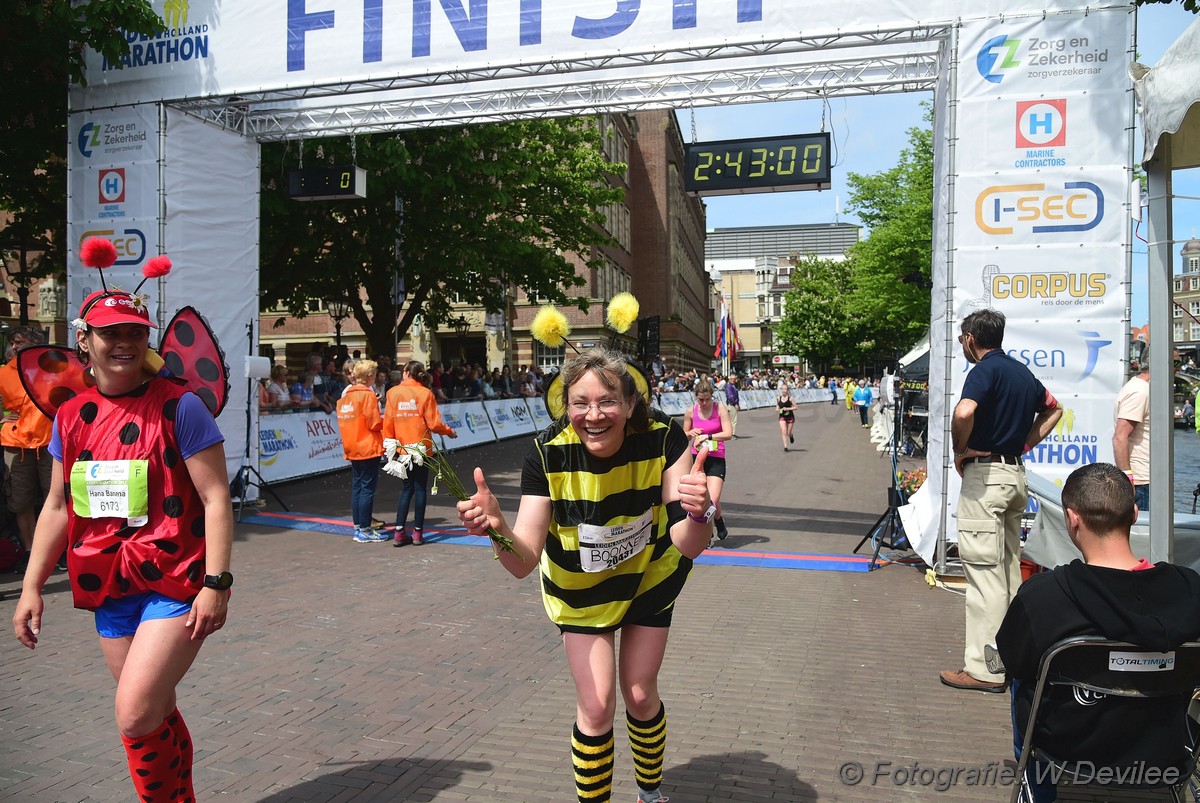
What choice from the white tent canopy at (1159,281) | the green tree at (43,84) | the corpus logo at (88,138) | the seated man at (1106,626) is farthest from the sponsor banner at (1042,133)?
the corpus logo at (88,138)

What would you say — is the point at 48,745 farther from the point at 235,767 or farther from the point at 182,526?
the point at 182,526

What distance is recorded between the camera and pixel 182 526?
116 inches

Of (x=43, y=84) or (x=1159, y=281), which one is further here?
(x=43, y=84)

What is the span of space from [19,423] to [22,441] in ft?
0.53

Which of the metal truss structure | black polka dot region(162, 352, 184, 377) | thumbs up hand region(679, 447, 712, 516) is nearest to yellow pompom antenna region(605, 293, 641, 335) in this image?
thumbs up hand region(679, 447, 712, 516)

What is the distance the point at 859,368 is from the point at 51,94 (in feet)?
275

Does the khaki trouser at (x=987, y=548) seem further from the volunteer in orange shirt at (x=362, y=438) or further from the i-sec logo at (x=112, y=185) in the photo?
the i-sec logo at (x=112, y=185)

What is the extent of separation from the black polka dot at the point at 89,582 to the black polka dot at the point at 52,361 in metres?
1.15

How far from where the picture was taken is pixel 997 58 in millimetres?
7719

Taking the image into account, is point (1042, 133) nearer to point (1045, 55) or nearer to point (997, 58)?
point (1045, 55)

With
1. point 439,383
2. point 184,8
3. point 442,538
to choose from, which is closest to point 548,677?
point 442,538

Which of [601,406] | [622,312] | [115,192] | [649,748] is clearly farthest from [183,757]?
[115,192]

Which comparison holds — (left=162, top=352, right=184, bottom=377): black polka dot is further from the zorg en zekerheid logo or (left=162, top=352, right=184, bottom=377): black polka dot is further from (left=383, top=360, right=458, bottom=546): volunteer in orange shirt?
the zorg en zekerheid logo

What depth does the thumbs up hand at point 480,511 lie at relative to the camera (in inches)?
106
